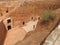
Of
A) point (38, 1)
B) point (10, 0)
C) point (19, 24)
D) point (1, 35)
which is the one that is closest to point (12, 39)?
point (1, 35)

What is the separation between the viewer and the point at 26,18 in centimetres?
1934

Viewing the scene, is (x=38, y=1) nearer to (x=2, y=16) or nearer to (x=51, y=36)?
(x=2, y=16)

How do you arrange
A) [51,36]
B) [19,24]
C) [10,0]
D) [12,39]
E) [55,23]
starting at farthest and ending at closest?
[10,0]
[19,24]
[12,39]
[55,23]
[51,36]

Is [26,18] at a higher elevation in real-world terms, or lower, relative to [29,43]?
lower

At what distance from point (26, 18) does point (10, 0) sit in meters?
3.88

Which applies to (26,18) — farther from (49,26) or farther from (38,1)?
(49,26)

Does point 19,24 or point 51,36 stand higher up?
point 51,36

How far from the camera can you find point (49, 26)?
31.7ft

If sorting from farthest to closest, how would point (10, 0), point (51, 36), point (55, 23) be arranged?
point (10, 0) → point (55, 23) → point (51, 36)

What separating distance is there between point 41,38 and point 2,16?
38.6ft

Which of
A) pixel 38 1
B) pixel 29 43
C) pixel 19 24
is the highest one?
pixel 29 43

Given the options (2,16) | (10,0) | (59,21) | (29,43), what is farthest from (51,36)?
(10,0)

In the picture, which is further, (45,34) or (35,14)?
(35,14)

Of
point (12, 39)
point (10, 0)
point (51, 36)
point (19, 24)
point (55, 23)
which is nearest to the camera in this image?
point (51, 36)
